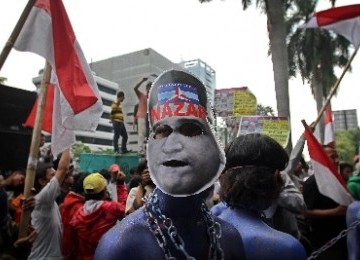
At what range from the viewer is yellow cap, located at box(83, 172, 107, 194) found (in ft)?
12.6

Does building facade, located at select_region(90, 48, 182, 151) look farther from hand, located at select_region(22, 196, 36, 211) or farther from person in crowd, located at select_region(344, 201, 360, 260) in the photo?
hand, located at select_region(22, 196, 36, 211)

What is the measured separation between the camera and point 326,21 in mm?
6531

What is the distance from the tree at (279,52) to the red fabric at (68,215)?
7.92 m

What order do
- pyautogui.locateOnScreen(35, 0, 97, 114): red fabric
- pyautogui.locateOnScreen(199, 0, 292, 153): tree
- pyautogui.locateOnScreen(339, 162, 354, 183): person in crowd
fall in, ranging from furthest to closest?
pyautogui.locateOnScreen(199, 0, 292, 153): tree
pyautogui.locateOnScreen(339, 162, 354, 183): person in crowd
pyautogui.locateOnScreen(35, 0, 97, 114): red fabric

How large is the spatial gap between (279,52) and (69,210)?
29.4ft

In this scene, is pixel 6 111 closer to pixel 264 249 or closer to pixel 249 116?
pixel 249 116

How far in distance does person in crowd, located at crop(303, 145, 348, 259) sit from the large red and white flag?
91.5 inches

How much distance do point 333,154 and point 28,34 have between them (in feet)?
11.8

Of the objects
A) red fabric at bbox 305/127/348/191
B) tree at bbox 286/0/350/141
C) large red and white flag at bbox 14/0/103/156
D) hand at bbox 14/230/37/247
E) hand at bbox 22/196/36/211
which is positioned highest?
tree at bbox 286/0/350/141

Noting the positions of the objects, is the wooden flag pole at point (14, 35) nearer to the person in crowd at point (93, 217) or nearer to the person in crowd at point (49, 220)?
the person in crowd at point (49, 220)

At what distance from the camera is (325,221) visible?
4.07 meters

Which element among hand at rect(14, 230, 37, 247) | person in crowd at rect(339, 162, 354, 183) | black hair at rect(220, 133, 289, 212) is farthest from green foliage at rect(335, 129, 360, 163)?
black hair at rect(220, 133, 289, 212)

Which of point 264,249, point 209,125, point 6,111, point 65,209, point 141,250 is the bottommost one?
point 65,209

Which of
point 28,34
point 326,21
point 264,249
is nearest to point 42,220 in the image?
point 28,34
